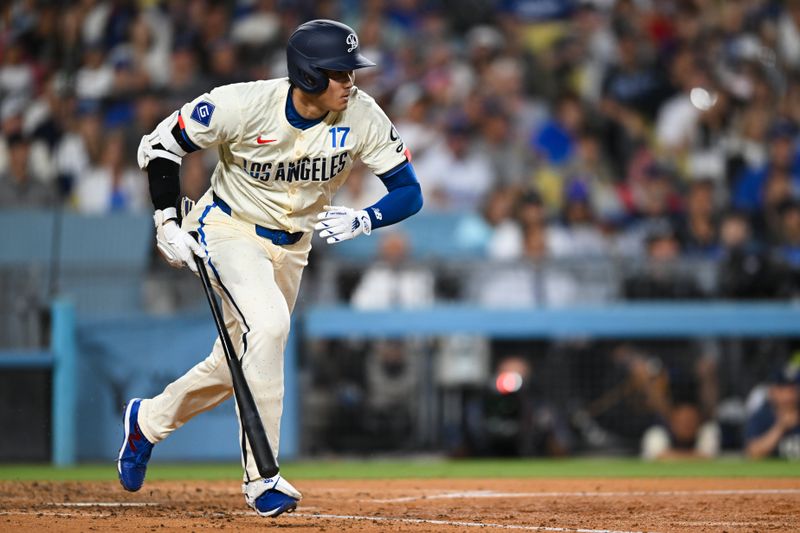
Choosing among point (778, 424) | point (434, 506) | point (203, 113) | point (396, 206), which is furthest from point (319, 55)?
point (778, 424)

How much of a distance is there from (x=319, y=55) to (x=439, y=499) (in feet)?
8.20

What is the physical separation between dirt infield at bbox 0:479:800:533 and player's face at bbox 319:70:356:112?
1903mm

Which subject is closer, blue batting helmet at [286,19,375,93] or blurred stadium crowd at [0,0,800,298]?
blue batting helmet at [286,19,375,93]

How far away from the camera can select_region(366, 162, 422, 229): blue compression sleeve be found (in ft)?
20.1

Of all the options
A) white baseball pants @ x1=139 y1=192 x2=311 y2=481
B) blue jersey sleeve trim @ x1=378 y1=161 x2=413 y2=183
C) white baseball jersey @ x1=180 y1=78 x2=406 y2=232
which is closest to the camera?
white baseball pants @ x1=139 y1=192 x2=311 y2=481

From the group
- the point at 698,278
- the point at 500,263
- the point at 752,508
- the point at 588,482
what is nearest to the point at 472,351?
the point at 500,263

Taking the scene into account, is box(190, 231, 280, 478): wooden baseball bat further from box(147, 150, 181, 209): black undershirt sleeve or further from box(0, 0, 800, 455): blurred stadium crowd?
box(0, 0, 800, 455): blurred stadium crowd

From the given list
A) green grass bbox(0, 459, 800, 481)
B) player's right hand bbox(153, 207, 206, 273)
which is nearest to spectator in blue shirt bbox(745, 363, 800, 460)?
green grass bbox(0, 459, 800, 481)

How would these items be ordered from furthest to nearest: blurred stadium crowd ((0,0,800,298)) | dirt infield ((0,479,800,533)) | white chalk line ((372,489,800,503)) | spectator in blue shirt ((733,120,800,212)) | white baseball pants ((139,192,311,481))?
spectator in blue shirt ((733,120,800,212)) → blurred stadium crowd ((0,0,800,298)) → white chalk line ((372,489,800,503)) → white baseball pants ((139,192,311,481)) → dirt infield ((0,479,800,533))

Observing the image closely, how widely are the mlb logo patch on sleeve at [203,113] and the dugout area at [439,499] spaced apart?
1.80m

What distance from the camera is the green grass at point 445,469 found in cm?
898

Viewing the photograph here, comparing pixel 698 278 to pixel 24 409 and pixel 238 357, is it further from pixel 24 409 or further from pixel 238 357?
pixel 238 357

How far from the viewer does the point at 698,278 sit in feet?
37.6

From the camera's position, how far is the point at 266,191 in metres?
6.05
